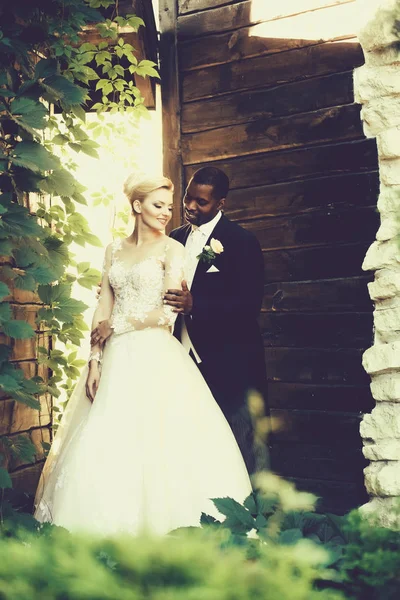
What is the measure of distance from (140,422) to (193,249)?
121 centimetres

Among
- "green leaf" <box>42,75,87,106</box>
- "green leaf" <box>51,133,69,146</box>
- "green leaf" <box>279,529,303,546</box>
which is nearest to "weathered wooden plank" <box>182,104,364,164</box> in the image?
"green leaf" <box>51,133,69,146</box>

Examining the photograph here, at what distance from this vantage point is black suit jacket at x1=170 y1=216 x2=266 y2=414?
3898mm

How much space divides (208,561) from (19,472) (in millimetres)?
3054

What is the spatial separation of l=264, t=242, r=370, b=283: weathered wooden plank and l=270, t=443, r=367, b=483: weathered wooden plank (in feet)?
3.49

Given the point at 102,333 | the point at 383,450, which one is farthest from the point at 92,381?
the point at 383,450

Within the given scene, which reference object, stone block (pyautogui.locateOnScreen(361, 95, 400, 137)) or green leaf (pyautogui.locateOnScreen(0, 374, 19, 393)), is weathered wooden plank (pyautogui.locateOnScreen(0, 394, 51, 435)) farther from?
stone block (pyautogui.locateOnScreen(361, 95, 400, 137))

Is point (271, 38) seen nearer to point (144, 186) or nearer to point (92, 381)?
point (144, 186)

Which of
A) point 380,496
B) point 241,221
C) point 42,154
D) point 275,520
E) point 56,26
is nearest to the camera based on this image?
point 275,520

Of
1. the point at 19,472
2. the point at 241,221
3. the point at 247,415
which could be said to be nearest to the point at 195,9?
the point at 241,221

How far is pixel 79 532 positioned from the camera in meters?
1.17

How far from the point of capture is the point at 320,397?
418 cm

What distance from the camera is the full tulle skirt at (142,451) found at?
122 inches

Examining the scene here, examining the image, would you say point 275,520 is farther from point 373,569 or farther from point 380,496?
point 380,496

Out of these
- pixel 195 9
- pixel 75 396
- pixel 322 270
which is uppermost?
pixel 195 9
